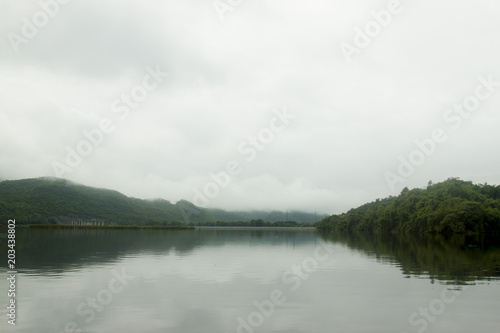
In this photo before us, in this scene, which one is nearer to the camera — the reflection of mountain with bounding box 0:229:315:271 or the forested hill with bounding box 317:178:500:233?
the reflection of mountain with bounding box 0:229:315:271

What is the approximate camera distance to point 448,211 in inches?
4149

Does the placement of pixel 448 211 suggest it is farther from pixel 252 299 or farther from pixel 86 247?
pixel 252 299

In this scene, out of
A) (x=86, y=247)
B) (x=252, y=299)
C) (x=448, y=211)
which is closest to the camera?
(x=252, y=299)

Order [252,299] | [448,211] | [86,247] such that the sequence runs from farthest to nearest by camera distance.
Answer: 1. [448,211]
2. [86,247]
3. [252,299]

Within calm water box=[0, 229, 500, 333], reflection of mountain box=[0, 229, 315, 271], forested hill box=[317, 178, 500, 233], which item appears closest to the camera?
calm water box=[0, 229, 500, 333]

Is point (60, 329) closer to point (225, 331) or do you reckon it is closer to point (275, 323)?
point (225, 331)

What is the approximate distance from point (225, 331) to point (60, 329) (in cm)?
573

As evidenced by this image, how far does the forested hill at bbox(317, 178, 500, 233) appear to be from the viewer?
99750 millimetres

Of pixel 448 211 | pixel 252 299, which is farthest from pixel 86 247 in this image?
pixel 448 211

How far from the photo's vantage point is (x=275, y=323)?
47.8ft

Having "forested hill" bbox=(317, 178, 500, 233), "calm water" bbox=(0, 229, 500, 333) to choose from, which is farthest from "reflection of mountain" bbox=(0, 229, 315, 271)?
"forested hill" bbox=(317, 178, 500, 233)

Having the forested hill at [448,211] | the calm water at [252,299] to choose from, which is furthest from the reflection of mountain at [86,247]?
the forested hill at [448,211]

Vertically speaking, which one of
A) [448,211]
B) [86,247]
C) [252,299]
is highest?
[448,211]

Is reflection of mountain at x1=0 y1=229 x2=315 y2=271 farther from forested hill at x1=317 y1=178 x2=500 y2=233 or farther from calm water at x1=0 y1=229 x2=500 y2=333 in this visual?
forested hill at x1=317 y1=178 x2=500 y2=233
